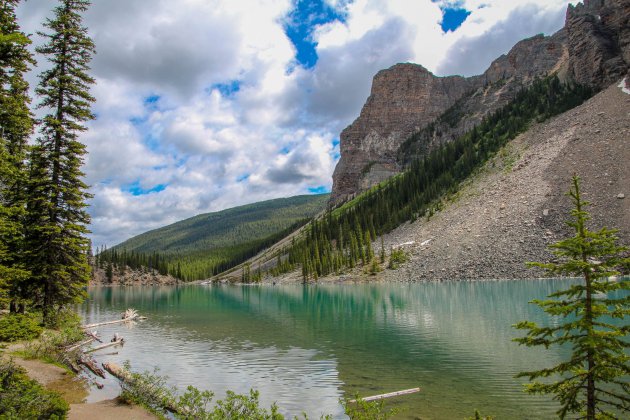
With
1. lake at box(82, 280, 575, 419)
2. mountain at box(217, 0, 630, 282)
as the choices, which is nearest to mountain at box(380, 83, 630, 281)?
mountain at box(217, 0, 630, 282)

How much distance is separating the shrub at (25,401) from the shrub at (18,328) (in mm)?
11055

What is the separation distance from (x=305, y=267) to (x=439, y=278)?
54.4 metres

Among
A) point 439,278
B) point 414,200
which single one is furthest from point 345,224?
point 439,278

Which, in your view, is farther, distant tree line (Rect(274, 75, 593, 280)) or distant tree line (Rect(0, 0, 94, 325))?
distant tree line (Rect(274, 75, 593, 280))

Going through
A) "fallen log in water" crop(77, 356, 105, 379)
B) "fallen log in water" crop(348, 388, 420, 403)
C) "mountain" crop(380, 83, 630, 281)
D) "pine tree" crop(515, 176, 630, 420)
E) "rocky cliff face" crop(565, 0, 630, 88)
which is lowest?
"fallen log in water" crop(348, 388, 420, 403)

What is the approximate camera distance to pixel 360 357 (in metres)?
25.4

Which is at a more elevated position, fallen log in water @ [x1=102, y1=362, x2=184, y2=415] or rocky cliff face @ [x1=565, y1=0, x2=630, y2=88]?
rocky cliff face @ [x1=565, y1=0, x2=630, y2=88]

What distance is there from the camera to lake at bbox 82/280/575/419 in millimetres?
17219

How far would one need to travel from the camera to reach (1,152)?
48.5 feet

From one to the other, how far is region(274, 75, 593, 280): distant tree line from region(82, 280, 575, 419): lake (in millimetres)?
79780

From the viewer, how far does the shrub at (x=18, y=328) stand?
71.2ft

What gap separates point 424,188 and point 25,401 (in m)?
153

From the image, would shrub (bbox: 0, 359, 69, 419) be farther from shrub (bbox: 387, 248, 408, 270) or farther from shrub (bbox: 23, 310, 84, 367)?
shrub (bbox: 387, 248, 408, 270)

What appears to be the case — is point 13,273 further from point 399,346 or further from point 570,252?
point 399,346
